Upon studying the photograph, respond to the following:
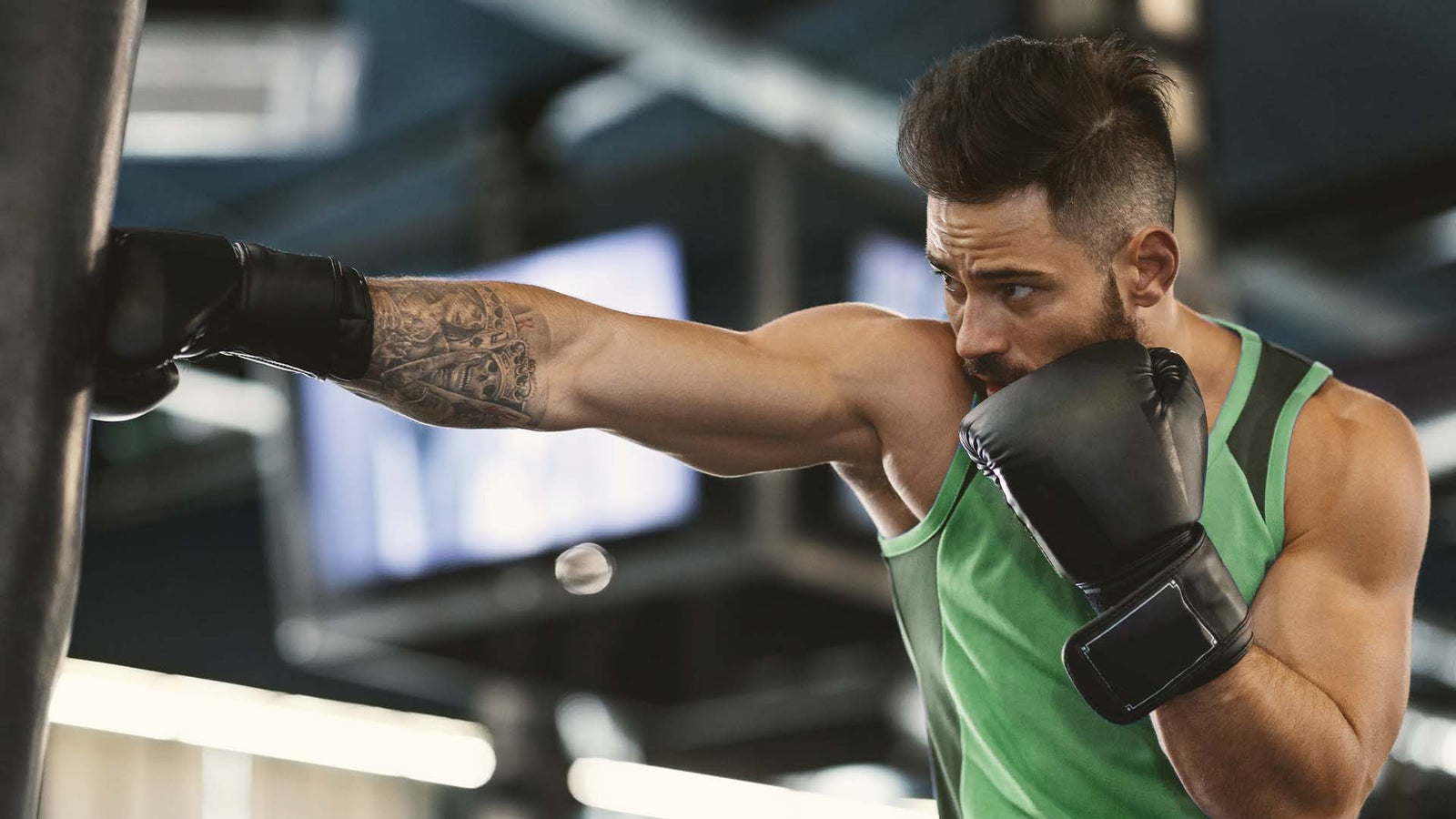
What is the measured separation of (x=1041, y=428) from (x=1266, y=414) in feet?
1.32

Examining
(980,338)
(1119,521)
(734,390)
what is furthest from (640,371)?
(1119,521)

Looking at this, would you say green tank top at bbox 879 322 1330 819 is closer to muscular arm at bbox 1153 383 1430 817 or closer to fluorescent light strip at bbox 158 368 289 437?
muscular arm at bbox 1153 383 1430 817

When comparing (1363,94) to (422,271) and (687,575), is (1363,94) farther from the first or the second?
(422,271)

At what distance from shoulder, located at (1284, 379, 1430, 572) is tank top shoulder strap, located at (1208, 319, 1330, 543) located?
0.06 feet

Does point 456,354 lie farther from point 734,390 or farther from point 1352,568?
point 1352,568

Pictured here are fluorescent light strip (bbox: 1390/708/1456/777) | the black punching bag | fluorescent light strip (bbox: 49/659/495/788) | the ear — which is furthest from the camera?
fluorescent light strip (bbox: 1390/708/1456/777)

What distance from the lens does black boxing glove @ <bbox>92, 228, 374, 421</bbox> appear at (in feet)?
4.62

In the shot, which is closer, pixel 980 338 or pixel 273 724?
pixel 980 338

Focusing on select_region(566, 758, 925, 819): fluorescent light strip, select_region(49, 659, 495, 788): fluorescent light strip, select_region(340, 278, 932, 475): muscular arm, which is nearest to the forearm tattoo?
select_region(340, 278, 932, 475): muscular arm

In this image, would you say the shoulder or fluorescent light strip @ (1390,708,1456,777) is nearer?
the shoulder

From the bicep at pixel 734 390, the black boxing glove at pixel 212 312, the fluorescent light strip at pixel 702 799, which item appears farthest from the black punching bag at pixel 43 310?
the fluorescent light strip at pixel 702 799

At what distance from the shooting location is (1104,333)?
1948mm

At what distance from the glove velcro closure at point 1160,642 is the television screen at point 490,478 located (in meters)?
3.09

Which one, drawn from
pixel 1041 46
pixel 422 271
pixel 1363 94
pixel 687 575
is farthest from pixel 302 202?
pixel 1041 46
